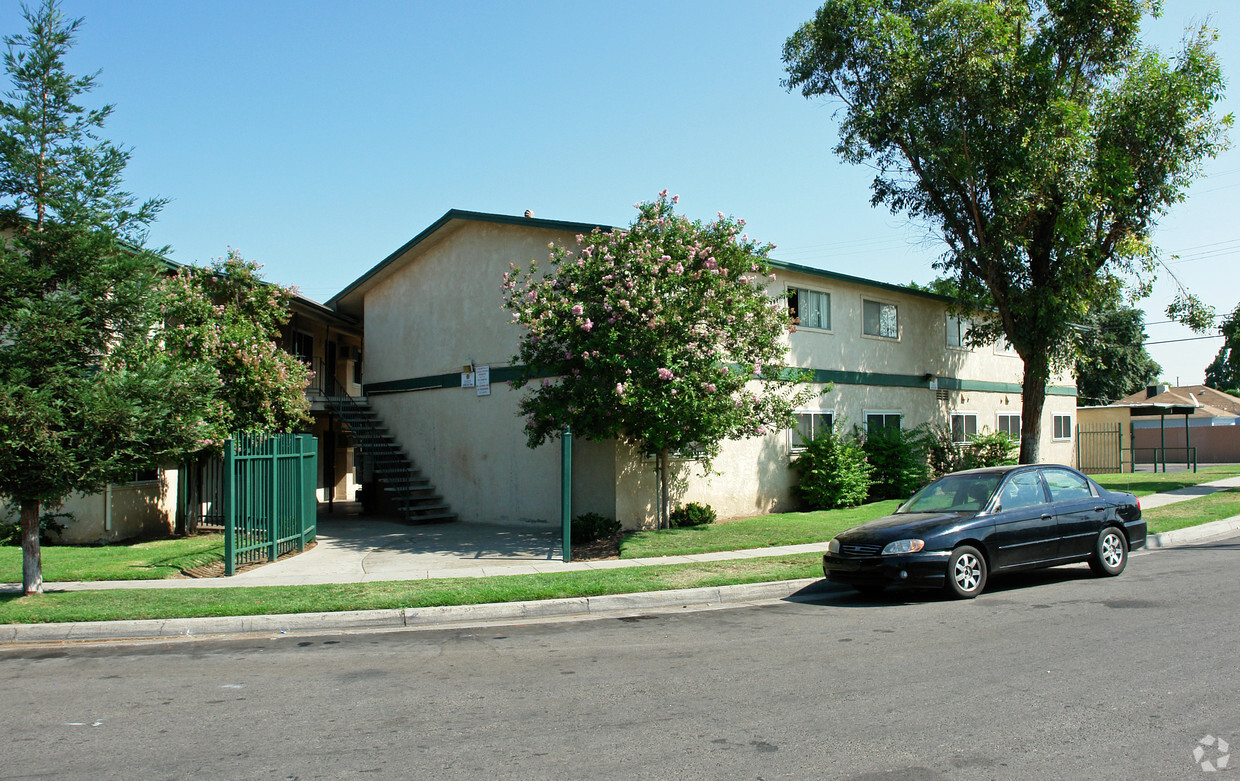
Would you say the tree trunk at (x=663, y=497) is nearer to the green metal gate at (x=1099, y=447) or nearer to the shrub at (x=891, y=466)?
the shrub at (x=891, y=466)

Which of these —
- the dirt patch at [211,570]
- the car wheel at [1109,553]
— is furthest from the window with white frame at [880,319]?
the dirt patch at [211,570]

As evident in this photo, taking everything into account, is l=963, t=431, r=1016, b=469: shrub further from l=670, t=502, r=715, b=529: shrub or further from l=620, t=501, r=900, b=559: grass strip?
l=670, t=502, r=715, b=529: shrub

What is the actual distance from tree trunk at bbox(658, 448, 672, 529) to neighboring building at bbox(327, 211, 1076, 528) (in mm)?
325

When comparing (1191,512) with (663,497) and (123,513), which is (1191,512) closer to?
(663,497)

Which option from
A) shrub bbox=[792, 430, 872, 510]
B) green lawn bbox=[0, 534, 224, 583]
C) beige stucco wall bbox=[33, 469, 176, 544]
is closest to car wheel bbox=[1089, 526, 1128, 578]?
shrub bbox=[792, 430, 872, 510]

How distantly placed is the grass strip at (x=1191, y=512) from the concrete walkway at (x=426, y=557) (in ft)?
0.94

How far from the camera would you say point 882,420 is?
70.9ft

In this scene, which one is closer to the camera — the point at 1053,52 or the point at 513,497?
the point at 513,497

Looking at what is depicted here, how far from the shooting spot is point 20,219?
9.73 meters

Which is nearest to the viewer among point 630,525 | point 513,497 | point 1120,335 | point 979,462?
point 630,525

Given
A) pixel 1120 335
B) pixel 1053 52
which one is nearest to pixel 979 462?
pixel 1053 52

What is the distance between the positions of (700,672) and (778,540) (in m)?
7.64

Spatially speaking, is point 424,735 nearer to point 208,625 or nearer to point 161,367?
point 208,625

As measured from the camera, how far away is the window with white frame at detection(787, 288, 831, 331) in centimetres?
1945
